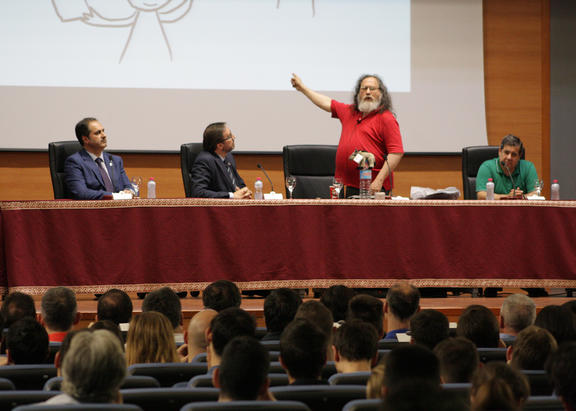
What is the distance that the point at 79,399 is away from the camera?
5.91 ft

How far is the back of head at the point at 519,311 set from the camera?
297 cm

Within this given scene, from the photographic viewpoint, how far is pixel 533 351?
7.27 ft

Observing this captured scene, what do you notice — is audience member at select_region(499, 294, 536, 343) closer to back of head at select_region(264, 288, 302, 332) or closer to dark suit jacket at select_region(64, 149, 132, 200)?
back of head at select_region(264, 288, 302, 332)

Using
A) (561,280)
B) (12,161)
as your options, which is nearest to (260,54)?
(12,161)

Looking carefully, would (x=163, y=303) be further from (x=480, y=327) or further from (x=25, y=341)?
(x=480, y=327)

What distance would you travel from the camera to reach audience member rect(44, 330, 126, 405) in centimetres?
179

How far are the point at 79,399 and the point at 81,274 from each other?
251 centimetres

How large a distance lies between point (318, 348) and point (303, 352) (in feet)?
0.16

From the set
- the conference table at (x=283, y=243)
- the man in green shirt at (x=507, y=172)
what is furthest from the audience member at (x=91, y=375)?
the man in green shirt at (x=507, y=172)

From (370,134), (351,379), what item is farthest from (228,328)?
(370,134)

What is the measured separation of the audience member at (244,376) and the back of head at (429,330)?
889 millimetres

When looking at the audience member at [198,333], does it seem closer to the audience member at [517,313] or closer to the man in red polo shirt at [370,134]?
the audience member at [517,313]

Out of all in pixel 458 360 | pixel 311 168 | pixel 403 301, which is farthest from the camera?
pixel 311 168

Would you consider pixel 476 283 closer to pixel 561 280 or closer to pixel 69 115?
pixel 561 280
